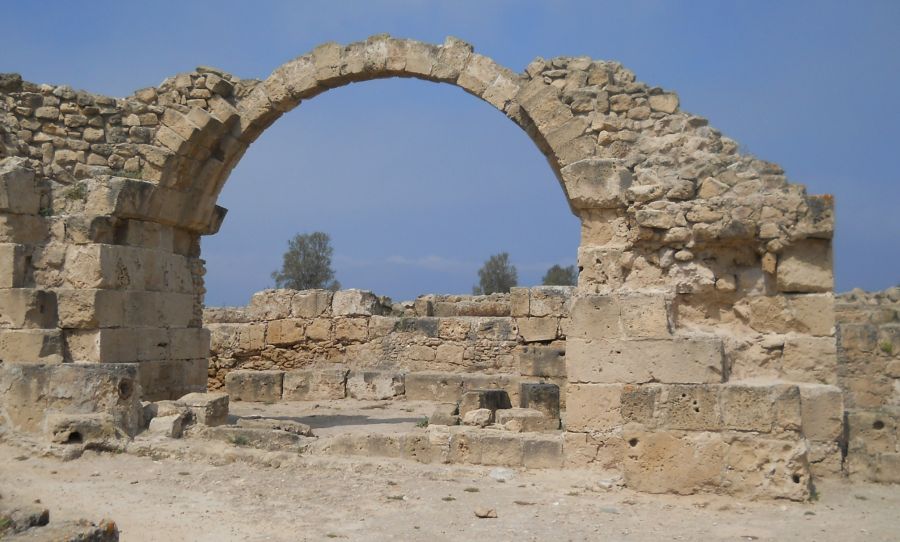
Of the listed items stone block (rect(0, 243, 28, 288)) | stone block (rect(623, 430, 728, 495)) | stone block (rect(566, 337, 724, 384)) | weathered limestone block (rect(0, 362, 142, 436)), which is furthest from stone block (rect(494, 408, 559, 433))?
stone block (rect(0, 243, 28, 288))

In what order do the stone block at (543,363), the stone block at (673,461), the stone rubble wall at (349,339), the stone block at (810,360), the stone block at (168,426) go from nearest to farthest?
the stone block at (673,461)
the stone block at (810,360)
the stone block at (168,426)
the stone block at (543,363)
the stone rubble wall at (349,339)

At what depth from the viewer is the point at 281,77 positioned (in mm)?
8289

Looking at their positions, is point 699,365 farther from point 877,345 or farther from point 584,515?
point 877,345

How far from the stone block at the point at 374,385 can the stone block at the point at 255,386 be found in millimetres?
1084

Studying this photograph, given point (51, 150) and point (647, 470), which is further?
point (51, 150)

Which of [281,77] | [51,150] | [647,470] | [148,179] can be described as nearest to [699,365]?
[647,470]

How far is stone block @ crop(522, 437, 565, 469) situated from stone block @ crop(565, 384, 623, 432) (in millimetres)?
180

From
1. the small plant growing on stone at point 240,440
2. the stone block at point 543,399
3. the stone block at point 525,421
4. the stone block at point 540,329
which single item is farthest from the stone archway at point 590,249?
the stone block at point 540,329

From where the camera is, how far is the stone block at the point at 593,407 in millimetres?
6387

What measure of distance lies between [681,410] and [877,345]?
15.0 ft

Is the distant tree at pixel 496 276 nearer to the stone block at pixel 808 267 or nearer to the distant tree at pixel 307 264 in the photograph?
the distant tree at pixel 307 264

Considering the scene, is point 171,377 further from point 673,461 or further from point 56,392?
point 673,461

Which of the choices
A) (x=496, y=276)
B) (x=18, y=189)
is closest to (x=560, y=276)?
(x=496, y=276)

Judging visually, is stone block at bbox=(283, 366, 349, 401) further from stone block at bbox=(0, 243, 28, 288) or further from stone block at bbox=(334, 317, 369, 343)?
stone block at bbox=(0, 243, 28, 288)
